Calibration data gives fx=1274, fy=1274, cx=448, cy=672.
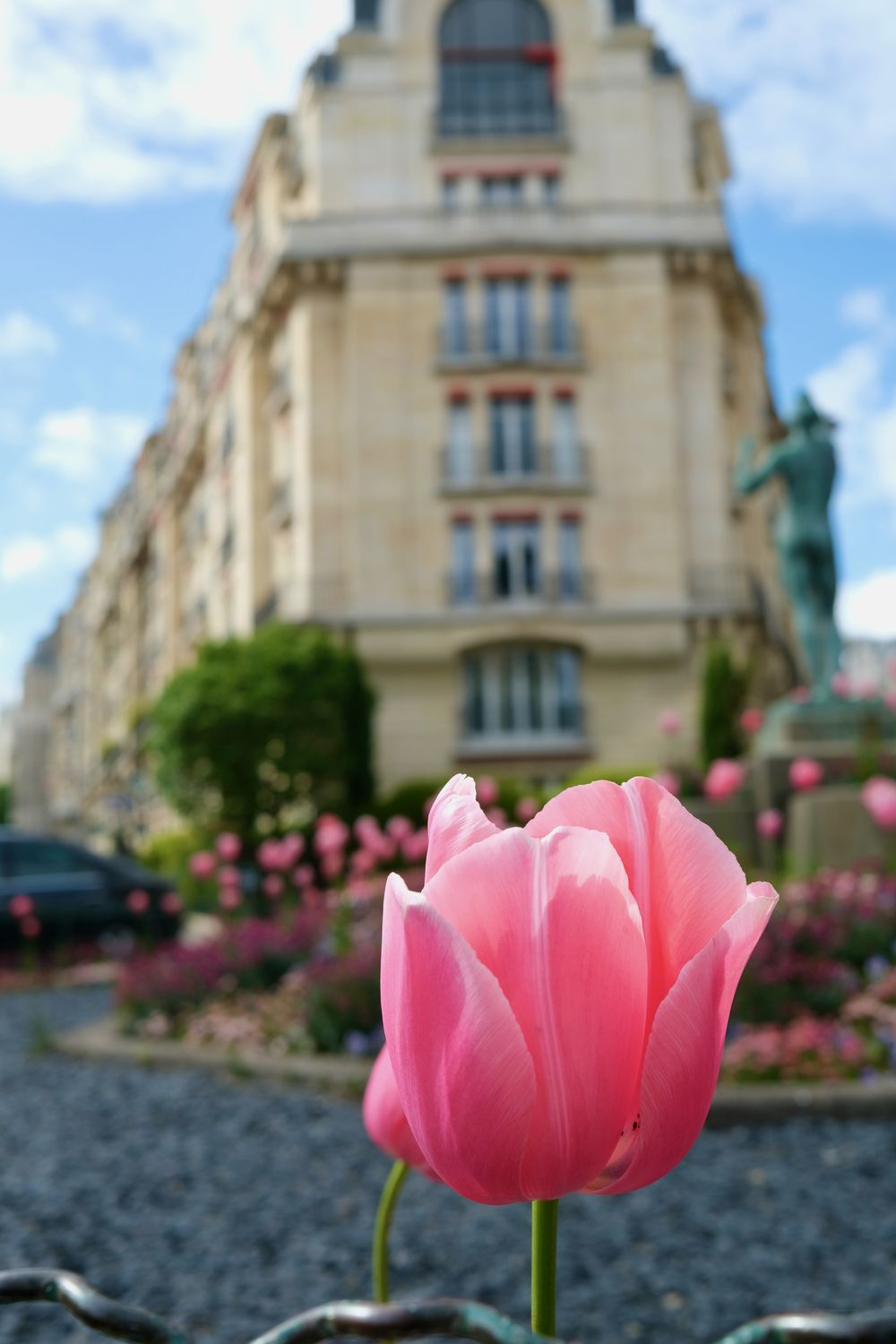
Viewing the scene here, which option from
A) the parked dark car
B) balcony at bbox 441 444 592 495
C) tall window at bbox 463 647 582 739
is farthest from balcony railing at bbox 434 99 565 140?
the parked dark car

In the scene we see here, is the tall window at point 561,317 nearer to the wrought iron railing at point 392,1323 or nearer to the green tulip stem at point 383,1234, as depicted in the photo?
the green tulip stem at point 383,1234

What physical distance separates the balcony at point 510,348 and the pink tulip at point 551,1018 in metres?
29.0

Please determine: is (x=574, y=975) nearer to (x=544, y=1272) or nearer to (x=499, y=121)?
(x=544, y=1272)

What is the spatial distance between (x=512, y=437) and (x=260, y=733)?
963cm

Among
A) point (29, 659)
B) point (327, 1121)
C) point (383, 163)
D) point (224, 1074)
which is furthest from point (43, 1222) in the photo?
point (29, 659)

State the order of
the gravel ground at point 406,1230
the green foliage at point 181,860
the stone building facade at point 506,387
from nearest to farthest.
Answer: the gravel ground at point 406,1230 → the green foliage at point 181,860 → the stone building facade at point 506,387

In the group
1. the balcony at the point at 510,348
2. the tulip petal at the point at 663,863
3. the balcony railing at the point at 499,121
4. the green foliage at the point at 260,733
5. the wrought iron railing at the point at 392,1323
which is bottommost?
the wrought iron railing at the point at 392,1323

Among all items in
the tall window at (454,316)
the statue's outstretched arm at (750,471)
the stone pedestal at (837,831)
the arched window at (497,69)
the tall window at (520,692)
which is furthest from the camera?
the arched window at (497,69)

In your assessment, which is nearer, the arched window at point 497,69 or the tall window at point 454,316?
the tall window at point 454,316

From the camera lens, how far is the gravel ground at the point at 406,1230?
3.02m

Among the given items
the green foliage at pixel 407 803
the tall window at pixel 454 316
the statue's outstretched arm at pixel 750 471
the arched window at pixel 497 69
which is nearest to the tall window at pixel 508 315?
the tall window at pixel 454 316

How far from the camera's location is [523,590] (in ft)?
93.6

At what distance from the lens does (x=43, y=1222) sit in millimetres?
3734

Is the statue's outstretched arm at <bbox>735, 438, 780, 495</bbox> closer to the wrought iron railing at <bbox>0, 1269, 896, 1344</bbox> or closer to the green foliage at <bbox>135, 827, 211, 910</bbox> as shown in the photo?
the green foliage at <bbox>135, 827, 211, 910</bbox>
